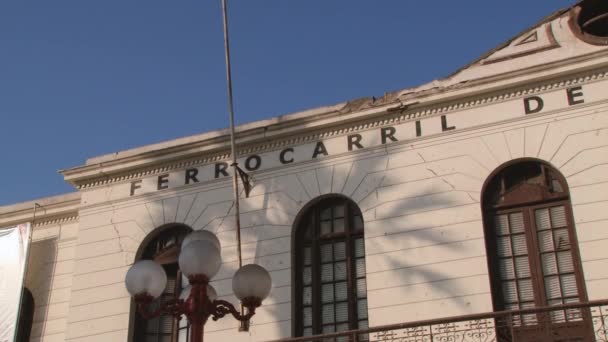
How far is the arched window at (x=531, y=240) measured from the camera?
1391 centimetres

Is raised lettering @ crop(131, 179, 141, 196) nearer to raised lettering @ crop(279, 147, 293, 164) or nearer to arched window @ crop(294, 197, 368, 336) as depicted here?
raised lettering @ crop(279, 147, 293, 164)

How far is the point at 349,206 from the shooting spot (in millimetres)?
15984

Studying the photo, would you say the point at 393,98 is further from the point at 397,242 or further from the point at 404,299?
the point at 404,299

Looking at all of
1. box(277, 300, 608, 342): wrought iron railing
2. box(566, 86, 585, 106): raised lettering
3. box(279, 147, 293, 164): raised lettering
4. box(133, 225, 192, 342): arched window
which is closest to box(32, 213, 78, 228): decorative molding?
box(133, 225, 192, 342): arched window

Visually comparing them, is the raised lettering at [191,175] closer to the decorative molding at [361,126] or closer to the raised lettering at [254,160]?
the decorative molding at [361,126]

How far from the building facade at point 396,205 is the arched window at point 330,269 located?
25mm

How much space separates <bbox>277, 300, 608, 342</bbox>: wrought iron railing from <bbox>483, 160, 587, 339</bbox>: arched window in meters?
0.17

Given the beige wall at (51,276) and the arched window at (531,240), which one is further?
the beige wall at (51,276)

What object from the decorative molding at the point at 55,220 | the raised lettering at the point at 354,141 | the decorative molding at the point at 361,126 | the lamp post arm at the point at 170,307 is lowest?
the lamp post arm at the point at 170,307

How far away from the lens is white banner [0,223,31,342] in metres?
17.4

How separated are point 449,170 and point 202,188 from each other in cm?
483

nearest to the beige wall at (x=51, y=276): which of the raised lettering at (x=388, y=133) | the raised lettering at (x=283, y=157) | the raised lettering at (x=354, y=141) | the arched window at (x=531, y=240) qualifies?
the raised lettering at (x=283, y=157)

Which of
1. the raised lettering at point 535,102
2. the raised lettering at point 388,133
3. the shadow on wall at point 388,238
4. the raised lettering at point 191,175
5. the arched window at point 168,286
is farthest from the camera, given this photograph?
the raised lettering at point 191,175

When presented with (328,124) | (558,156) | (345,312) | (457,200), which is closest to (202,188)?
(328,124)
